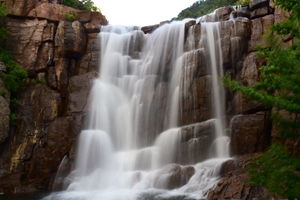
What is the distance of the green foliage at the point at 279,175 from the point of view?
12.8 feet

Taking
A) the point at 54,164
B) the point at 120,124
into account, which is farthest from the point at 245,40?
the point at 54,164

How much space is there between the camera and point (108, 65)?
20.7m

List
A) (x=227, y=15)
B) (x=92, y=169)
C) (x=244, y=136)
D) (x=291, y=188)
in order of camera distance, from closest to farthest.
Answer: (x=291, y=188) < (x=244, y=136) < (x=92, y=169) < (x=227, y=15)

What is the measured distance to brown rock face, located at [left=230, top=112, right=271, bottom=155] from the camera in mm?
13547

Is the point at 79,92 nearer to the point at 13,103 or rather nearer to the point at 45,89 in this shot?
the point at 45,89

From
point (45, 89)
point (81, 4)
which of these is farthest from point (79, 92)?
point (81, 4)

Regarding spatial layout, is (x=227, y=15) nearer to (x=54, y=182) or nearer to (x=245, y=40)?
(x=245, y=40)

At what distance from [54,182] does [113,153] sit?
312 centimetres

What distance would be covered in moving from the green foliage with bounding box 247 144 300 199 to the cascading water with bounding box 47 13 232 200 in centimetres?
709

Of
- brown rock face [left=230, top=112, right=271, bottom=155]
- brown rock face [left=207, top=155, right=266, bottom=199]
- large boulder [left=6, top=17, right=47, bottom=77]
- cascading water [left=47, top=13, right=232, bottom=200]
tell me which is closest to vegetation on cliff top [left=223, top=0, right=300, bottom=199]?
brown rock face [left=207, top=155, right=266, bottom=199]

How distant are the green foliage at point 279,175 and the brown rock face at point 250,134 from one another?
9.68 metres

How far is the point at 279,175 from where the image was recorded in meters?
3.89

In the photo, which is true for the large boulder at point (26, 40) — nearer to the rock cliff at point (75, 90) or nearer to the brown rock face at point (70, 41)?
the rock cliff at point (75, 90)

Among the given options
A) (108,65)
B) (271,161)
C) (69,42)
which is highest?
(69,42)
